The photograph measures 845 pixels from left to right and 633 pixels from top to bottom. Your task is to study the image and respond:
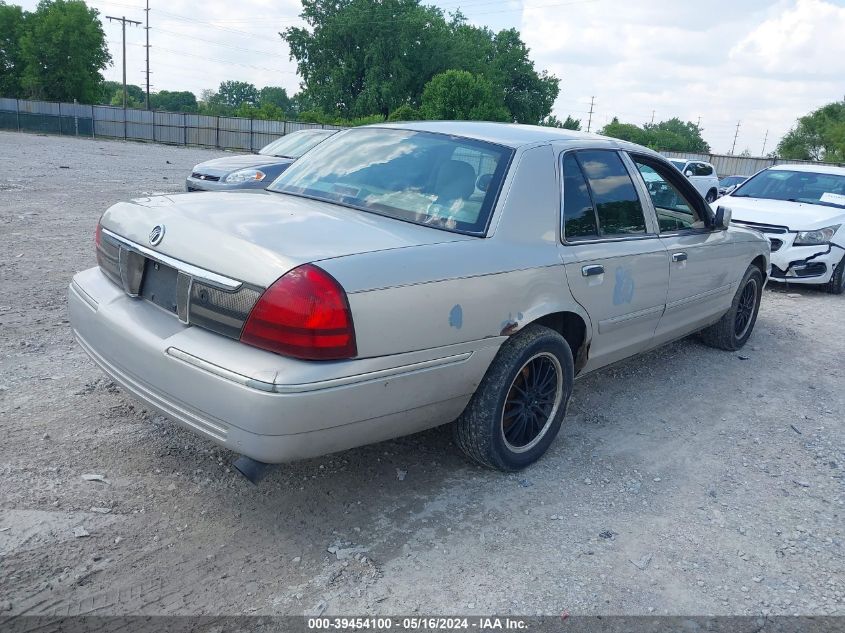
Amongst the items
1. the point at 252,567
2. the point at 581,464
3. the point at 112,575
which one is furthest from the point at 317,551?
the point at 581,464

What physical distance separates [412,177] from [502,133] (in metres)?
0.65

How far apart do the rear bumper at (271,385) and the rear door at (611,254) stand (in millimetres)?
855

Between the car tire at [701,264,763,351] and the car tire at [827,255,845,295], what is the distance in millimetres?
3039

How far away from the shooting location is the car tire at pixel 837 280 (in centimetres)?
839

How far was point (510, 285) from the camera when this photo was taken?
3160 mm

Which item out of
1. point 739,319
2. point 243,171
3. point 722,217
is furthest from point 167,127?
point 722,217

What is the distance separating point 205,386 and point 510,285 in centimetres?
138

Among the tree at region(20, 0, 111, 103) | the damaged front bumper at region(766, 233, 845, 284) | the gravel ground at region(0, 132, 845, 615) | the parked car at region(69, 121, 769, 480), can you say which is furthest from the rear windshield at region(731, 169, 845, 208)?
the tree at region(20, 0, 111, 103)

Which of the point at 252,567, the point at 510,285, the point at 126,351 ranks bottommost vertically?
the point at 252,567

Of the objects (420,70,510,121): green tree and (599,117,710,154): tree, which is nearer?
(420,70,510,121): green tree

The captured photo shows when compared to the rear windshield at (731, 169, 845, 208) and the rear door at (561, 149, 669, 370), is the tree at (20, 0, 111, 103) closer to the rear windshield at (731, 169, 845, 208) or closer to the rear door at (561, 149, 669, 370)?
the rear windshield at (731, 169, 845, 208)

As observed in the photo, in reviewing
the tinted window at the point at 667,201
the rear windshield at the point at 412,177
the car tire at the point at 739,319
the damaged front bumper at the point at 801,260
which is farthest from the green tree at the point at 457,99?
the rear windshield at the point at 412,177

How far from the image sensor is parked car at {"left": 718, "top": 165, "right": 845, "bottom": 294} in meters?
8.12

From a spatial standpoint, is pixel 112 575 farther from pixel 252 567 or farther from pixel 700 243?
pixel 700 243
